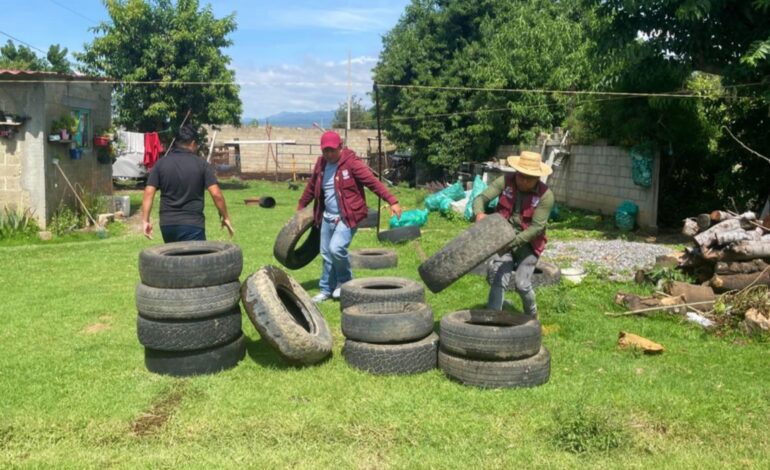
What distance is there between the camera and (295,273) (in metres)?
9.61

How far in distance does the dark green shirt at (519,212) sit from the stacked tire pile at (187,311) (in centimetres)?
225

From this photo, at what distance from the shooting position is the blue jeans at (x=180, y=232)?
643 cm

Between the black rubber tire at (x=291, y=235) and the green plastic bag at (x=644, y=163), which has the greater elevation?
the green plastic bag at (x=644, y=163)

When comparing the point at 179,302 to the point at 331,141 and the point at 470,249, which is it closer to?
the point at 470,249

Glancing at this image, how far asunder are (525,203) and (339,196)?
2.20 m

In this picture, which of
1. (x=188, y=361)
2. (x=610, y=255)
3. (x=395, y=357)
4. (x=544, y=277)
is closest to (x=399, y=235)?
(x=610, y=255)

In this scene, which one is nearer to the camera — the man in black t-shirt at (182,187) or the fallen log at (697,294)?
the man in black t-shirt at (182,187)

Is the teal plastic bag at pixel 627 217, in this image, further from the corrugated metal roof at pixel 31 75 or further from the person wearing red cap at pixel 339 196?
the corrugated metal roof at pixel 31 75

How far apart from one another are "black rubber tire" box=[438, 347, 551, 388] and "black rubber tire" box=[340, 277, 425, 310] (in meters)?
1.39

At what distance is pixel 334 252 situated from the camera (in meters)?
7.26

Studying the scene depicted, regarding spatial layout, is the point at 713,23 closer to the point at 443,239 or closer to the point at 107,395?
the point at 443,239

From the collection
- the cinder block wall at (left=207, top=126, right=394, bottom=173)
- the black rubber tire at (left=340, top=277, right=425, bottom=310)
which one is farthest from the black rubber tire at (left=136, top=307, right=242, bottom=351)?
the cinder block wall at (left=207, top=126, right=394, bottom=173)

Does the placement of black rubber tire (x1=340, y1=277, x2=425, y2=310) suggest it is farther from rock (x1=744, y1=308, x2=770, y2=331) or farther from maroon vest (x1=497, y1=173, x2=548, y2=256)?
rock (x1=744, y1=308, x2=770, y2=331)

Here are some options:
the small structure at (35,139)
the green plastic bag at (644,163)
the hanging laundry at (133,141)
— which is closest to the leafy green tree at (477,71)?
the green plastic bag at (644,163)
